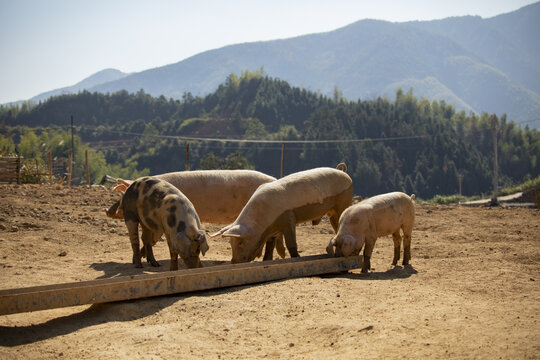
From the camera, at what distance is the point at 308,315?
5.48 m

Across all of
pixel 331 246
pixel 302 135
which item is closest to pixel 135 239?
pixel 331 246

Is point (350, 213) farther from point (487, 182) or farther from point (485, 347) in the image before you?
point (487, 182)

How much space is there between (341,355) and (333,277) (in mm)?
2976

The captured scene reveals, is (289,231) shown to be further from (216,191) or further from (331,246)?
(216,191)

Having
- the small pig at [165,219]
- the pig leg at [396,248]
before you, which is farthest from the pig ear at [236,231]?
the pig leg at [396,248]

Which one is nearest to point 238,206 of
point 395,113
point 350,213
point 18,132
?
point 350,213

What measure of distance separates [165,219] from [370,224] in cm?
299

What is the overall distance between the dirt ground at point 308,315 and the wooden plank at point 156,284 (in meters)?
0.14

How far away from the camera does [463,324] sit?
16.2ft

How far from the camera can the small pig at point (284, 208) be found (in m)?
7.77

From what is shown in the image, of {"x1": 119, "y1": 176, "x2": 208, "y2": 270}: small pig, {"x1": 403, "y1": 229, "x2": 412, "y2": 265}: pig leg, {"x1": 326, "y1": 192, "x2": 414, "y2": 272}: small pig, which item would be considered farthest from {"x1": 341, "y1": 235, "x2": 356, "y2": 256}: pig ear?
{"x1": 119, "y1": 176, "x2": 208, "y2": 270}: small pig

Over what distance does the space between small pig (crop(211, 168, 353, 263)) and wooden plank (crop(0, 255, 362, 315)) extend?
0.55 meters

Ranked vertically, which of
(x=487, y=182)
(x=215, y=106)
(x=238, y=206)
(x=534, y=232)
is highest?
(x=215, y=106)

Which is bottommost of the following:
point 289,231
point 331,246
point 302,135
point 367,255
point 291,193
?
point 367,255
